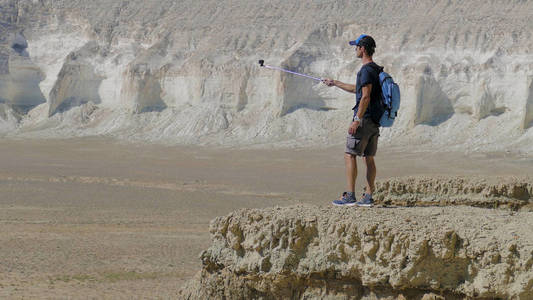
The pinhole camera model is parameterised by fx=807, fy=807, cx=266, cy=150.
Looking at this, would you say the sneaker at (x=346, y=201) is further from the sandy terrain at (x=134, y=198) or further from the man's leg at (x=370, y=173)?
the sandy terrain at (x=134, y=198)

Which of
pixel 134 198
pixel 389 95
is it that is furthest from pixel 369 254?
pixel 134 198

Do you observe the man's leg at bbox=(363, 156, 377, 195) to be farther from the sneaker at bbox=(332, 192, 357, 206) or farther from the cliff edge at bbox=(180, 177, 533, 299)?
the cliff edge at bbox=(180, 177, 533, 299)

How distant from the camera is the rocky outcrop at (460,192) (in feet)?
30.2

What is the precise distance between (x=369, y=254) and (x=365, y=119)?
4.34 feet

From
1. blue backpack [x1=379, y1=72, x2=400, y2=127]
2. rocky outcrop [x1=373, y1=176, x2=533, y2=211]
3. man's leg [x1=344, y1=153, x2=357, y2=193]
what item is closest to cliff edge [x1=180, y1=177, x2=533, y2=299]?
man's leg [x1=344, y1=153, x2=357, y2=193]

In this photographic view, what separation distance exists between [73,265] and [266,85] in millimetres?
40151

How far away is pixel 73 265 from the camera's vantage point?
10.8m

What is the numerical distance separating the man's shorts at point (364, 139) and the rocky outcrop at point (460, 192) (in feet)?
9.09

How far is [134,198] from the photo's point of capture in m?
20.4

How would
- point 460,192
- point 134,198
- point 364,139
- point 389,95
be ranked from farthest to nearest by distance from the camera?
point 134,198 < point 460,192 < point 364,139 < point 389,95

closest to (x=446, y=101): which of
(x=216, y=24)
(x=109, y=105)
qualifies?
(x=216, y=24)

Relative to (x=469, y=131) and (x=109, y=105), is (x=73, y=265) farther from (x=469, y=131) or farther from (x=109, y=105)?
(x=109, y=105)

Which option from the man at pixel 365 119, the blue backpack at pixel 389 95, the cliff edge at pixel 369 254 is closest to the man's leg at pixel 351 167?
the man at pixel 365 119

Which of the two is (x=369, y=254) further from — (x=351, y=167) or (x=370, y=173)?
(x=370, y=173)
